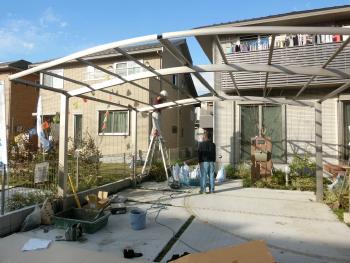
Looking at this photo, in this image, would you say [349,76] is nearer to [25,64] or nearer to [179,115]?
[179,115]

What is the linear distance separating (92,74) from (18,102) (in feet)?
19.3

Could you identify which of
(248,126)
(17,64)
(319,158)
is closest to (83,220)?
(319,158)

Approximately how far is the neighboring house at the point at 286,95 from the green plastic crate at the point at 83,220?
7.07 metres

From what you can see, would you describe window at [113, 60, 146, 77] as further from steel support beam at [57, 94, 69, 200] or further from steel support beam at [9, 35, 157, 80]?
steel support beam at [9, 35, 157, 80]

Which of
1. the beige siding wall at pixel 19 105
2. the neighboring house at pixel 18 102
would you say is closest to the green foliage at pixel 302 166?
the neighboring house at pixel 18 102

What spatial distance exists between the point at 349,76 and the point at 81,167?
650cm

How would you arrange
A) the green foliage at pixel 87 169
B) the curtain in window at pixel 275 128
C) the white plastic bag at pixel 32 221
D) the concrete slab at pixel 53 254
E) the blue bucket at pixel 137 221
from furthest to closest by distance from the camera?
the curtain in window at pixel 275 128, the green foliage at pixel 87 169, the blue bucket at pixel 137 221, the white plastic bag at pixel 32 221, the concrete slab at pixel 53 254

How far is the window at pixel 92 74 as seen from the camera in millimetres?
15531

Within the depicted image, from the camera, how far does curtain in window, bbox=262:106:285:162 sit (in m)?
11.1

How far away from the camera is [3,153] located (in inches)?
194

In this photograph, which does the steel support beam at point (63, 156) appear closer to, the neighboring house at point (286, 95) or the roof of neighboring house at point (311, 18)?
the neighboring house at point (286, 95)

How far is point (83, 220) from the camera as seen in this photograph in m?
5.47

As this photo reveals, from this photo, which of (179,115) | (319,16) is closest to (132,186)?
(319,16)

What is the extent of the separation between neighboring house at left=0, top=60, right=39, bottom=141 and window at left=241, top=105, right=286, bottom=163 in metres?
12.8
